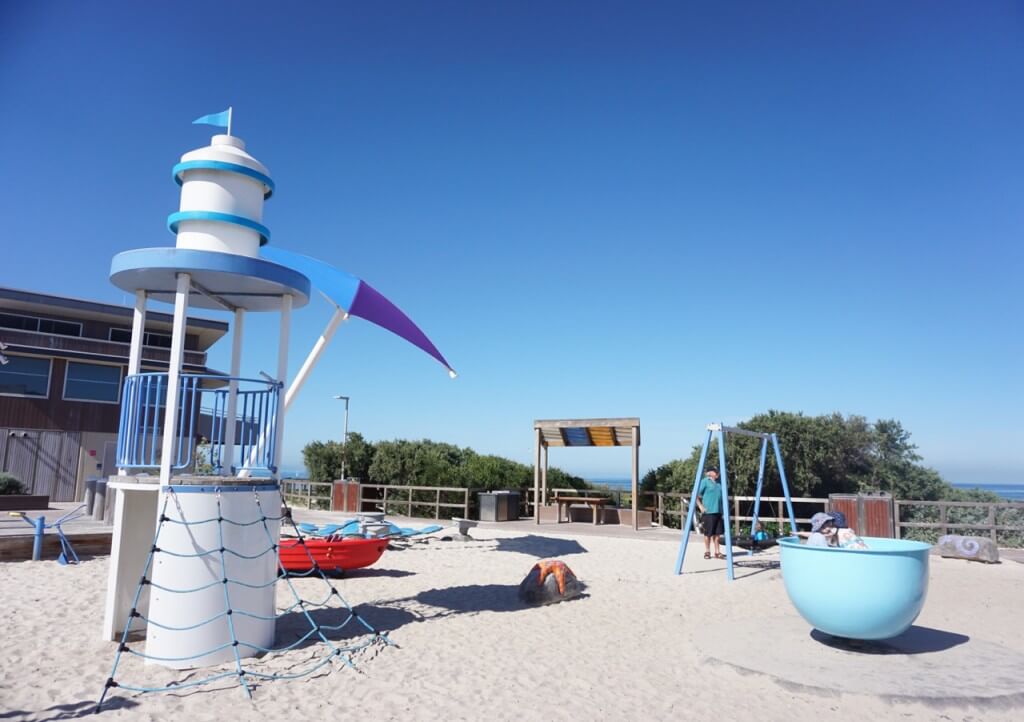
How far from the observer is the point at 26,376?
25.7 meters

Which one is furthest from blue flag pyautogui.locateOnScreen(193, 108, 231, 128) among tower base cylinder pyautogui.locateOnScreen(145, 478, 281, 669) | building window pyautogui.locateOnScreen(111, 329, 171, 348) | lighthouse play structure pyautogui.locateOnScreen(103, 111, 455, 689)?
building window pyautogui.locateOnScreen(111, 329, 171, 348)

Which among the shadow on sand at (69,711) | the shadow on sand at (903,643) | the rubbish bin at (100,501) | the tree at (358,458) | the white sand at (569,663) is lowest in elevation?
the shadow on sand at (69,711)

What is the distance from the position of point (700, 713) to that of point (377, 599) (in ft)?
17.9

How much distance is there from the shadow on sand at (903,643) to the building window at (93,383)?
27033 millimetres

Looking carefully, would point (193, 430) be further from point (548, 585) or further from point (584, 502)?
point (584, 502)

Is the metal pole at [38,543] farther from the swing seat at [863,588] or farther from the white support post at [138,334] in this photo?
the swing seat at [863,588]

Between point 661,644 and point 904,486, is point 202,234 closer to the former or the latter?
point 661,644

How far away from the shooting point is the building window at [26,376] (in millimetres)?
25297

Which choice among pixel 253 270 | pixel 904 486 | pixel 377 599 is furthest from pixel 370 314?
pixel 904 486

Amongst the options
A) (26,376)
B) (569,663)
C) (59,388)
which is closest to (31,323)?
(26,376)

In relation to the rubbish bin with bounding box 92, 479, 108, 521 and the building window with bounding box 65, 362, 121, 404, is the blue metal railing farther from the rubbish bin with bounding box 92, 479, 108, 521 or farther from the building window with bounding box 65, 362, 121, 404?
the building window with bounding box 65, 362, 121, 404

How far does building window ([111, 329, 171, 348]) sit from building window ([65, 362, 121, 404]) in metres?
1.72

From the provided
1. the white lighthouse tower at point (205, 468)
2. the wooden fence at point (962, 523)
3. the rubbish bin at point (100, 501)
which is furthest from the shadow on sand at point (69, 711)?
the wooden fence at point (962, 523)

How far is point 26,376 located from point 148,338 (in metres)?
4.83
